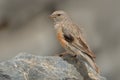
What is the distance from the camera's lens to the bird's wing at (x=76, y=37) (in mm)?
10836

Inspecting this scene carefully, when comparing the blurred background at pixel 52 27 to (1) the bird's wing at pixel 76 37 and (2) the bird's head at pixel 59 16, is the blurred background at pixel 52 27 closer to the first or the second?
(2) the bird's head at pixel 59 16

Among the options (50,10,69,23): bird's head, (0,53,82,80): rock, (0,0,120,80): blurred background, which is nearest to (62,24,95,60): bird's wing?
(50,10,69,23): bird's head

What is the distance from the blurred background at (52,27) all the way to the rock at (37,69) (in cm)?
612

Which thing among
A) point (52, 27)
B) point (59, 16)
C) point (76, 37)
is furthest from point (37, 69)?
point (52, 27)

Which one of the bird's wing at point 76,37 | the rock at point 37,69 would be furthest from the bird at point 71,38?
the rock at point 37,69

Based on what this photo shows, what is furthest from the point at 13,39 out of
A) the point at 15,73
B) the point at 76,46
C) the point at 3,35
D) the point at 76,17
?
the point at 15,73

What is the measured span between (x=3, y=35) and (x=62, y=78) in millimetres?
8043

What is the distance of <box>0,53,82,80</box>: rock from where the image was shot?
9573mm

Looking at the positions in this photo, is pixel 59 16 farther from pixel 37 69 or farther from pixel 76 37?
pixel 37 69

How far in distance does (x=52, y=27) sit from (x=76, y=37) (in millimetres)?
6241

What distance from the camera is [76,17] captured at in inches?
672

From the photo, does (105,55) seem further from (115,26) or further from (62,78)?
(62,78)

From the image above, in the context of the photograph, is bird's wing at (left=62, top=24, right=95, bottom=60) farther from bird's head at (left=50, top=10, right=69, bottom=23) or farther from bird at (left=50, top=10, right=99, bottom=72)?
bird's head at (left=50, top=10, right=69, bottom=23)

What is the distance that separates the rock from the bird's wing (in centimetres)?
53
